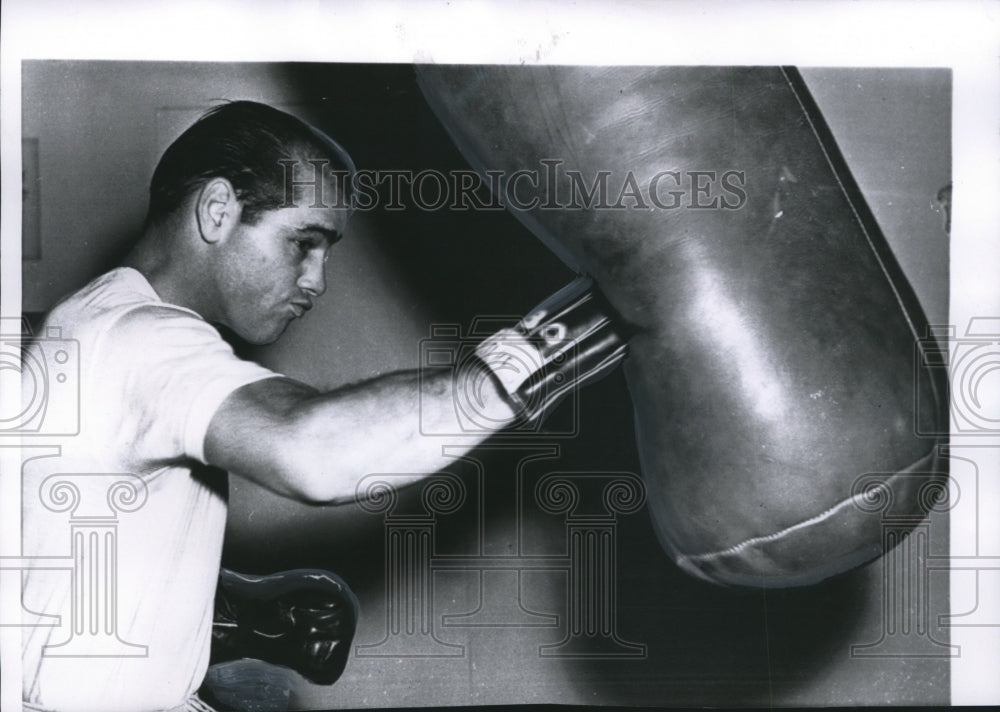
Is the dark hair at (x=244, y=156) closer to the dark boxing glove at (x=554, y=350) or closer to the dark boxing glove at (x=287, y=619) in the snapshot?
the dark boxing glove at (x=554, y=350)

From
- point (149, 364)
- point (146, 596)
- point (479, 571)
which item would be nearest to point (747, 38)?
point (479, 571)

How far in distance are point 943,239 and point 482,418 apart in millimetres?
1365

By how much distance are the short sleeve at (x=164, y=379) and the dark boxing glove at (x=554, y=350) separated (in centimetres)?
63

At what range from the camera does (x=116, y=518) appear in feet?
8.89

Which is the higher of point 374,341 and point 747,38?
point 747,38

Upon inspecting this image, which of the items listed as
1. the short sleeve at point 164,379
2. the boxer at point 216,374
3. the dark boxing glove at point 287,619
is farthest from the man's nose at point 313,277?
the dark boxing glove at point 287,619

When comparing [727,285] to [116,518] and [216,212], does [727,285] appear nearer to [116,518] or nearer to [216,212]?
[216,212]

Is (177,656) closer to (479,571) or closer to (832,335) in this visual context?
(479,571)

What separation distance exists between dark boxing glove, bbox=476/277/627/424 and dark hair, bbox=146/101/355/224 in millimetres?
599

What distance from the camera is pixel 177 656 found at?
2721 millimetres

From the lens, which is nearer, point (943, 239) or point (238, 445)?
point (238, 445)

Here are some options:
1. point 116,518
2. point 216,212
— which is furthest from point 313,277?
point 116,518

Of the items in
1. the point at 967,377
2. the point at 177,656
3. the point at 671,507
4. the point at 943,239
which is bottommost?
the point at 177,656

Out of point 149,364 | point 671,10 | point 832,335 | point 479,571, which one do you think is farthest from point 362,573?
point 671,10
